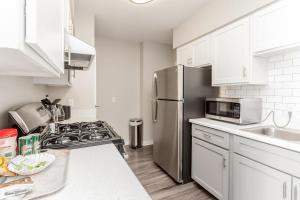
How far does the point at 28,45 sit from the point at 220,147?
1885mm

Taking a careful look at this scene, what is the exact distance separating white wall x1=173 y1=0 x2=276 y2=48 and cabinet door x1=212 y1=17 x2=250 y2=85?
95 mm

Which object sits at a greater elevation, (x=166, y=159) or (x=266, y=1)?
(x=266, y=1)

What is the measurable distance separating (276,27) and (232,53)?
508 millimetres

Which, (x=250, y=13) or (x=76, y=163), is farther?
(x=250, y=13)

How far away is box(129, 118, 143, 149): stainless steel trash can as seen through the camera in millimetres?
3695

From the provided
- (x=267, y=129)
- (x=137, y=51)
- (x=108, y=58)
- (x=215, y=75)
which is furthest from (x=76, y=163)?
(x=137, y=51)

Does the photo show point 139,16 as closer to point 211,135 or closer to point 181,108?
point 181,108

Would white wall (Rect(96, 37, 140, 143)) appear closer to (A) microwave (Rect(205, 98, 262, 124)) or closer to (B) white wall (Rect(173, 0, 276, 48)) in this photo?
(B) white wall (Rect(173, 0, 276, 48))

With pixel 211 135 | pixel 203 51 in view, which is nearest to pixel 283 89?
pixel 211 135

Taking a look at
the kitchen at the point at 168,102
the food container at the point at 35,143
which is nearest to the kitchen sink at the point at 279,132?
the kitchen at the point at 168,102

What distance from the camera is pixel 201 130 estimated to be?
207 centimetres

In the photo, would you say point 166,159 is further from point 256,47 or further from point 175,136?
point 256,47

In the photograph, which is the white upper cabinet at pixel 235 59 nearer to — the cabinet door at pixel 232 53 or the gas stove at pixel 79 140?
the cabinet door at pixel 232 53

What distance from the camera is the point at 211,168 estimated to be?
6.31 feet
